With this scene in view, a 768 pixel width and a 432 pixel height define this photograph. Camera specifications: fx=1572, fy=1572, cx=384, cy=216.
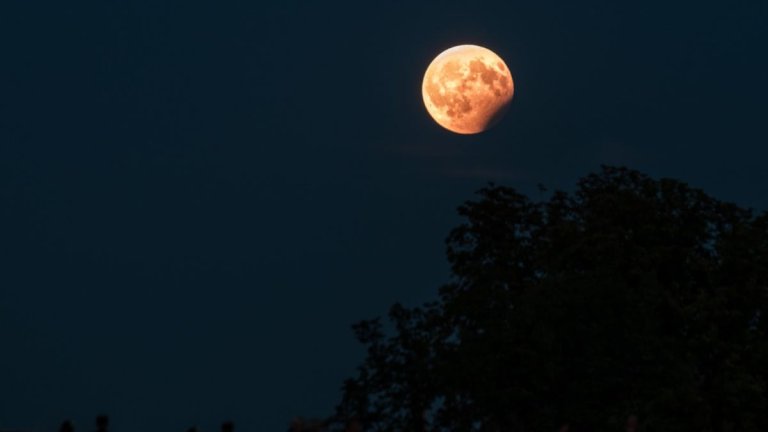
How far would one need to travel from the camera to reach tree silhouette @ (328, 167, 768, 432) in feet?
174

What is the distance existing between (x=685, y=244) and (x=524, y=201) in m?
6.54

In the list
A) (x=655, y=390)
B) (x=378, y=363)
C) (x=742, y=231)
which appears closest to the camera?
(x=655, y=390)

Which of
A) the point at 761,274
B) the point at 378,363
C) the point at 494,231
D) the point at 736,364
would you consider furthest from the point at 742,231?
the point at 378,363

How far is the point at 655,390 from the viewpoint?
173 ft

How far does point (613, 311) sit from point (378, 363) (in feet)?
50.1

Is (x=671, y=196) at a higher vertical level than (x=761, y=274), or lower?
higher

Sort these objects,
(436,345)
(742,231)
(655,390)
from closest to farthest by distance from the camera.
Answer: (655,390) < (742,231) < (436,345)

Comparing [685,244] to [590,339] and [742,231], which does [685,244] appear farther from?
[590,339]

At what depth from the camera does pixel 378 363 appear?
218 feet

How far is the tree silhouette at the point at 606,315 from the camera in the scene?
52938 mm

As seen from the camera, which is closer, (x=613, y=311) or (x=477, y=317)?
(x=613, y=311)

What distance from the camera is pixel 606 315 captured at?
54.0m

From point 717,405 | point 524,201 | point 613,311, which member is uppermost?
point 524,201

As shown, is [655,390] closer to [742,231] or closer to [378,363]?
[742,231]
